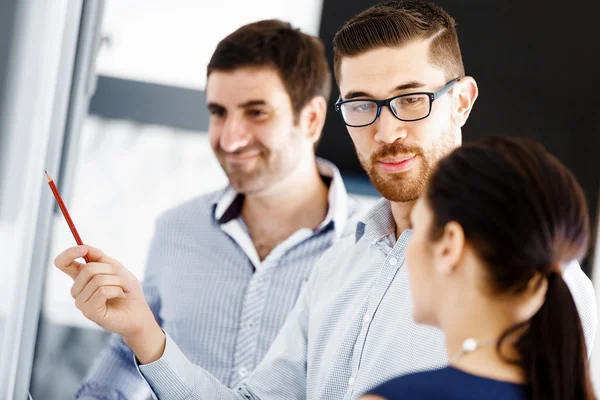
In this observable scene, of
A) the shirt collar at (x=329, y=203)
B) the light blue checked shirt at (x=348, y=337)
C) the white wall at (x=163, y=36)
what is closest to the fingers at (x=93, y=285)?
the light blue checked shirt at (x=348, y=337)

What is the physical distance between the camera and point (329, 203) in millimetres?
2133

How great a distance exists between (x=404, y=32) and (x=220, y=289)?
924 mm

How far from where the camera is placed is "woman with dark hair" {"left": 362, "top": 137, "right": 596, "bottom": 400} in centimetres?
86

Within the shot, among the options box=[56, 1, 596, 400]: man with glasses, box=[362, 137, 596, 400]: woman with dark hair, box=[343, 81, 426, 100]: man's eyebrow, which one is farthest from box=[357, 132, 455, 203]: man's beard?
box=[362, 137, 596, 400]: woman with dark hair

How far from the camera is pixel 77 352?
2725 mm

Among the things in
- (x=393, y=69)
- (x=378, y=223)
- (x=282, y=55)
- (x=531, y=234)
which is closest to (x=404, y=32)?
(x=393, y=69)

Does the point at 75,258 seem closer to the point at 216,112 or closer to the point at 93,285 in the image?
the point at 93,285

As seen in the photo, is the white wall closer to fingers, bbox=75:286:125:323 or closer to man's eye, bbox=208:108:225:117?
man's eye, bbox=208:108:225:117

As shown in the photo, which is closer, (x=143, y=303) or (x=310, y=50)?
(x=143, y=303)

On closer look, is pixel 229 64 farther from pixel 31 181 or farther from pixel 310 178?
pixel 31 181

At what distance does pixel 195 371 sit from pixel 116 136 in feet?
4.96

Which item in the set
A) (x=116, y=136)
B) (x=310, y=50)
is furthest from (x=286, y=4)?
(x=116, y=136)

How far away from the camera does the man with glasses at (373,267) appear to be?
1.27 meters

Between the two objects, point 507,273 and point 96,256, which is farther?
point 96,256
